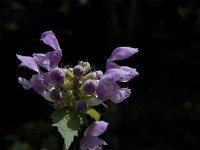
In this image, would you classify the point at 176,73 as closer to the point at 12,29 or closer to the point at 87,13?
the point at 87,13

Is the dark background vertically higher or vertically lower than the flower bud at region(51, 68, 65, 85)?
lower

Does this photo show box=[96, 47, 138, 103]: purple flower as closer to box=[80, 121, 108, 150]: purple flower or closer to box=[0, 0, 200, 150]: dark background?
box=[80, 121, 108, 150]: purple flower

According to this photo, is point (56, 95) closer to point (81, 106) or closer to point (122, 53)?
point (81, 106)

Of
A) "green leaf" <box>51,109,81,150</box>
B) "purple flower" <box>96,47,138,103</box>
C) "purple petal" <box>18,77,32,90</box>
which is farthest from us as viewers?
"purple petal" <box>18,77,32,90</box>

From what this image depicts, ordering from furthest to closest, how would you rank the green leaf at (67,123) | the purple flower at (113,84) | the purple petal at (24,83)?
the purple petal at (24,83), the purple flower at (113,84), the green leaf at (67,123)

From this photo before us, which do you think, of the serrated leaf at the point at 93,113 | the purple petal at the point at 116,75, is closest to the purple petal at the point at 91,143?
the serrated leaf at the point at 93,113

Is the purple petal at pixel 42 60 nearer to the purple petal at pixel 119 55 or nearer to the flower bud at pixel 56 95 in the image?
the flower bud at pixel 56 95

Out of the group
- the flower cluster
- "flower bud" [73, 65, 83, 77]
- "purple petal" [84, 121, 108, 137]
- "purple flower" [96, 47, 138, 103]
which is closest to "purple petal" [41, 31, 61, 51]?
the flower cluster
